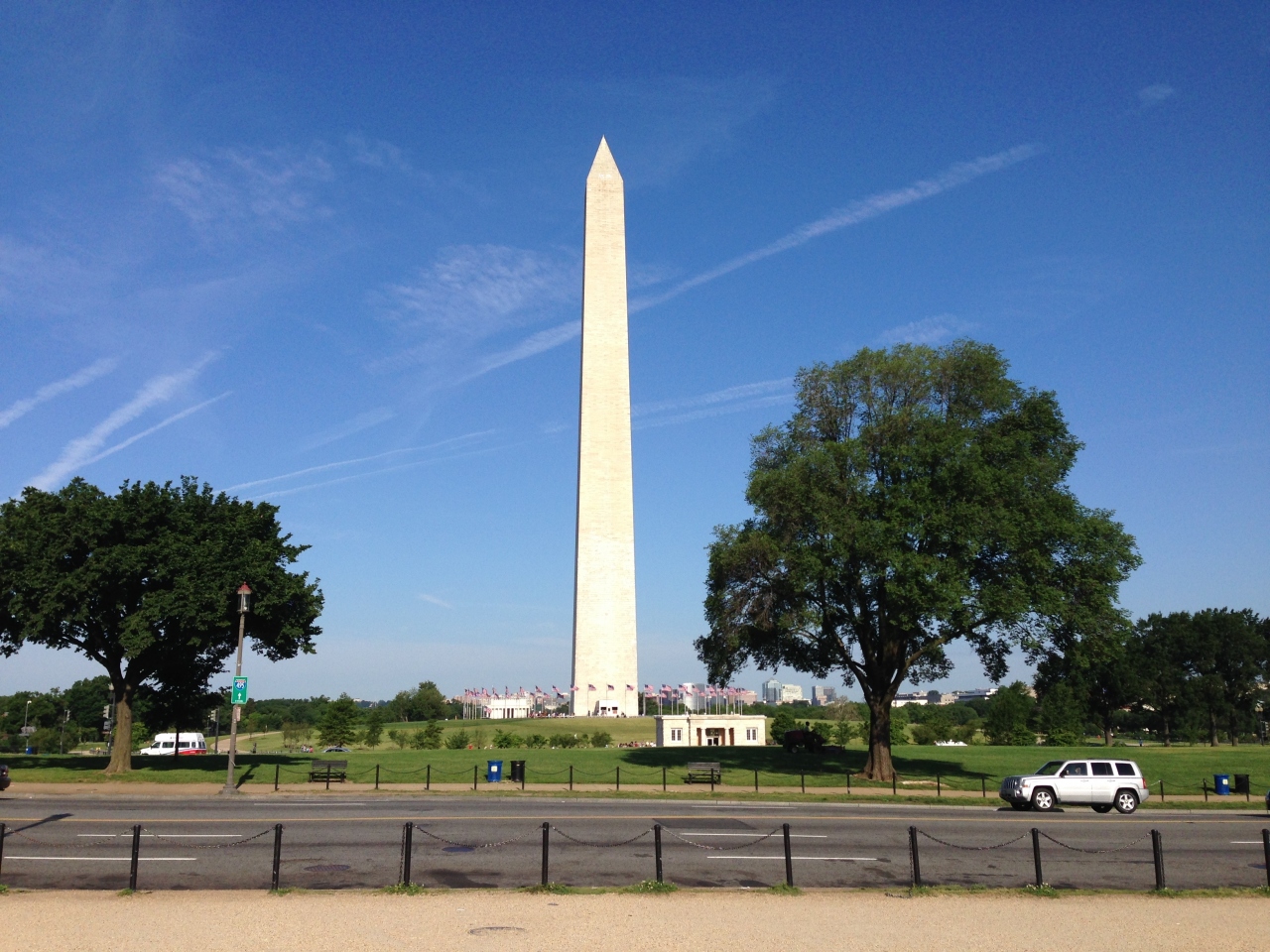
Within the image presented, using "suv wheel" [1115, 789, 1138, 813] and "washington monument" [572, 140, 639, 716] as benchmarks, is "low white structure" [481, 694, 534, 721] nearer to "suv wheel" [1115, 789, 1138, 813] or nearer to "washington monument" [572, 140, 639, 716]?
"washington monument" [572, 140, 639, 716]

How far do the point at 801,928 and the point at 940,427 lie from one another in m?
29.8

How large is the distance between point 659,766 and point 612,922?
108 feet

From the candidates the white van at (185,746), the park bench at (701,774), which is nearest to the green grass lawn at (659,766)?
the park bench at (701,774)

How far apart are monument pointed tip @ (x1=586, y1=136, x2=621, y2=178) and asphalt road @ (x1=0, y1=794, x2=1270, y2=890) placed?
57338mm

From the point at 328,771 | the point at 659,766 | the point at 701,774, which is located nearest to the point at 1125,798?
the point at 701,774

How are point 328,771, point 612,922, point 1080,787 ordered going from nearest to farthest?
point 612,922 → point 1080,787 → point 328,771

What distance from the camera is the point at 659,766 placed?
44.5 metres

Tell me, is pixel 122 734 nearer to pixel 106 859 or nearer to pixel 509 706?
pixel 106 859

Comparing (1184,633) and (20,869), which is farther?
(1184,633)

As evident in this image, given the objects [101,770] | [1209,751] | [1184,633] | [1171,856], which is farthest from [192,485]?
[1184,633]

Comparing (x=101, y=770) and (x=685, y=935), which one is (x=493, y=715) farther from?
(x=685, y=935)

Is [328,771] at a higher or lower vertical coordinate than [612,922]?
higher

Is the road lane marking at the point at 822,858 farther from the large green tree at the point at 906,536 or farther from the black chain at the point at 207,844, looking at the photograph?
the large green tree at the point at 906,536

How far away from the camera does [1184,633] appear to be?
10144cm
